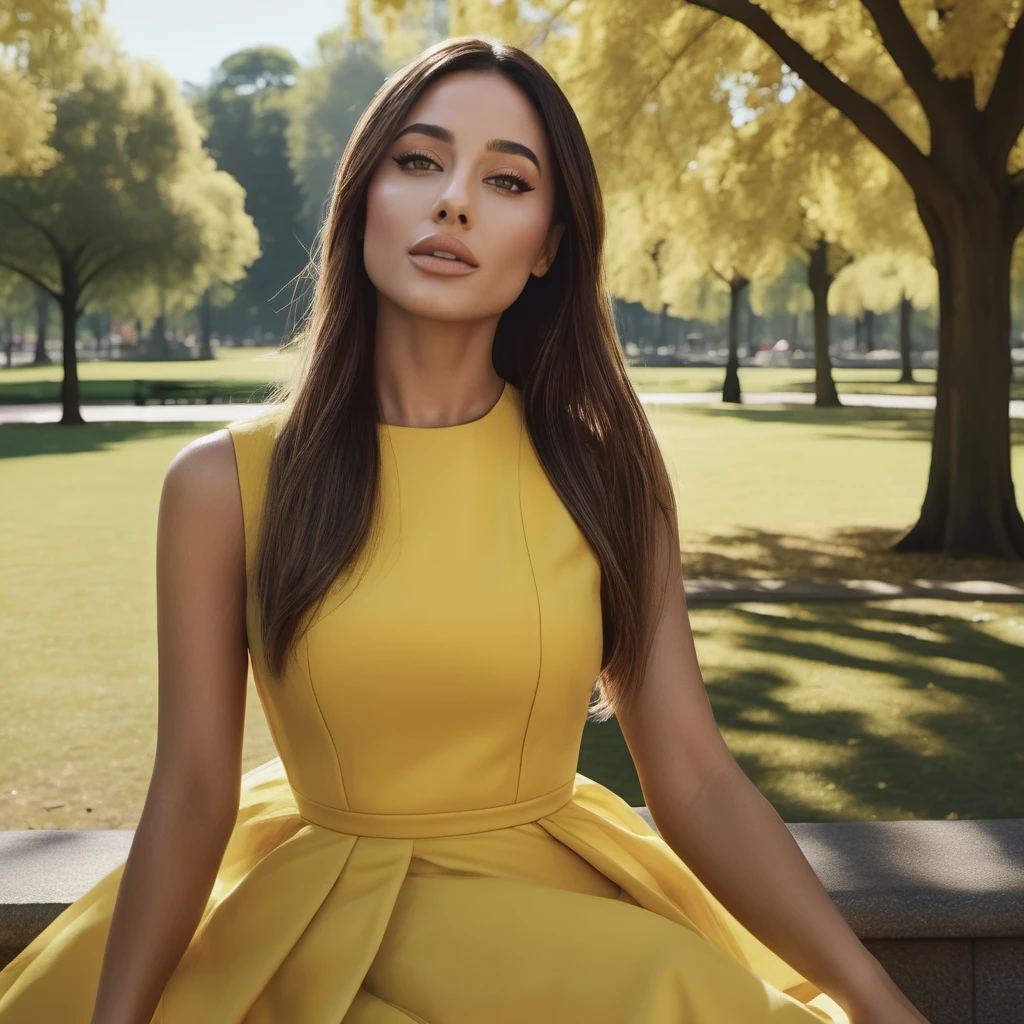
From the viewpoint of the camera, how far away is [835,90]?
10.2 m

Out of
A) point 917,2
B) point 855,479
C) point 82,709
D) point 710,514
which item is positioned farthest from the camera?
point 855,479

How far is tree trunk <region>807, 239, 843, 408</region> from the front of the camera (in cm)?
3253

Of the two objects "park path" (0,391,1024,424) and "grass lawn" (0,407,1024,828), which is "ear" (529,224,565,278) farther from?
"park path" (0,391,1024,424)

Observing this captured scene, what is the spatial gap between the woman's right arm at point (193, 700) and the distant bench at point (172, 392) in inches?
1254

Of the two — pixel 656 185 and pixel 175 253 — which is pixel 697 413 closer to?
pixel 175 253

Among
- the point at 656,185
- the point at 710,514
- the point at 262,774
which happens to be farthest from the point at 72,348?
the point at 262,774

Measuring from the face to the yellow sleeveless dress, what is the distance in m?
0.20

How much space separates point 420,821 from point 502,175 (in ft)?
2.93

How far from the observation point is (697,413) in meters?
30.3

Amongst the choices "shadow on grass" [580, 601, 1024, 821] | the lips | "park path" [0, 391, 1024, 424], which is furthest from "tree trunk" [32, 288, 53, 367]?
the lips

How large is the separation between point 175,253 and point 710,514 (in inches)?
707

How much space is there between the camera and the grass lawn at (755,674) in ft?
16.1

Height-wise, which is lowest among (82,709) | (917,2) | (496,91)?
(82,709)

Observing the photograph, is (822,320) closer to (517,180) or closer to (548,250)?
(548,250)
